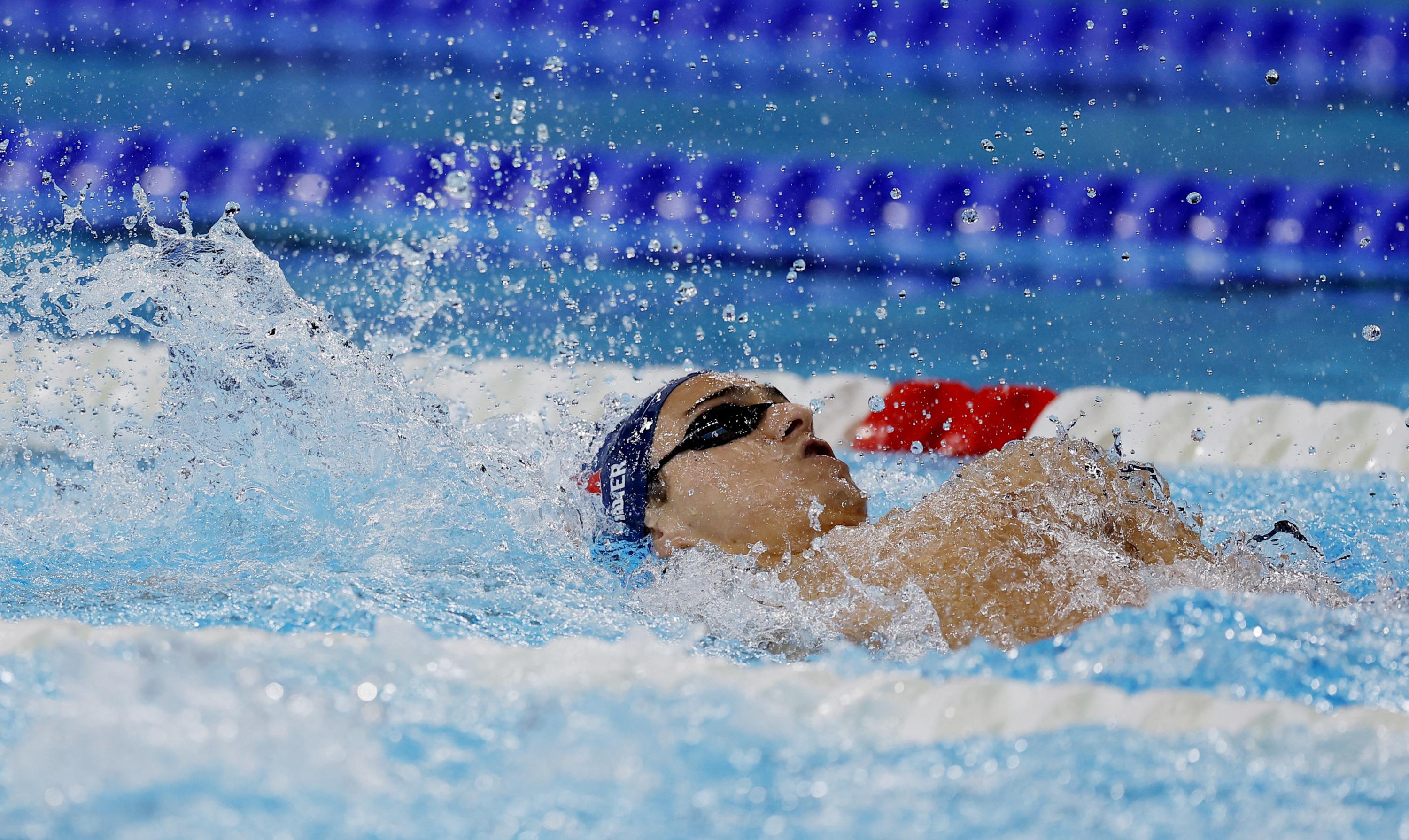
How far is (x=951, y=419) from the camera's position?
3.13m

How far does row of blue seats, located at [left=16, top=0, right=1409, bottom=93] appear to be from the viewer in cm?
461

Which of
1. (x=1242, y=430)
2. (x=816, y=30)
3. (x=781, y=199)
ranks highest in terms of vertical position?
(x=816, y=30)

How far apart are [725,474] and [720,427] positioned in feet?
0.26

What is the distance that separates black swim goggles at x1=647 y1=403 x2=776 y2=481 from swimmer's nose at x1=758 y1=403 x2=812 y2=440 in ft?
0.05

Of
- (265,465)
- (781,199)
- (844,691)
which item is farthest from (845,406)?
(844,691)

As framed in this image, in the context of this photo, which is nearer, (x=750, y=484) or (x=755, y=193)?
(x=750, y=484)

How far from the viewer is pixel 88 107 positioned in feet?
15.6

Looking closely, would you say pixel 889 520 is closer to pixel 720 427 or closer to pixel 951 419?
pixel 720 427

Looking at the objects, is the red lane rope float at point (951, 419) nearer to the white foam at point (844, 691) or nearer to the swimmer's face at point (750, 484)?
the swimmer's face at point (750, 484)

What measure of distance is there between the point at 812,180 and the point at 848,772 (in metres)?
3.61

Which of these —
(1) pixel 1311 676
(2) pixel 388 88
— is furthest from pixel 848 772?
(2) pixel 388 88

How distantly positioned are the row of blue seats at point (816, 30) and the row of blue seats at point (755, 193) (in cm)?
59

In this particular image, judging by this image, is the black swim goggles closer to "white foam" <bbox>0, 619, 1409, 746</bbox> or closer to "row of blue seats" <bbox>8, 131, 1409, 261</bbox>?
"white foam" <bbox>0, 619, 1409, 746</bbox>

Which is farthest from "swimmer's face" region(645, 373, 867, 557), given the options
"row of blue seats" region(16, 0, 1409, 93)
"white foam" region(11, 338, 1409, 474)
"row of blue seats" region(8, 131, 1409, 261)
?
"row of blue seats" region(16, 0, 1409, 93)
